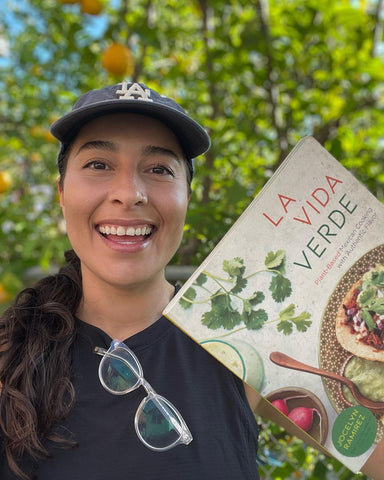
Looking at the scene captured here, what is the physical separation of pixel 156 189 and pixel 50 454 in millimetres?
511

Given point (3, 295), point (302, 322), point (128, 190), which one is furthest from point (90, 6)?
point (302, 322)

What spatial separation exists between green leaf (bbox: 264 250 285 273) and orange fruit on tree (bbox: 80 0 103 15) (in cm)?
208

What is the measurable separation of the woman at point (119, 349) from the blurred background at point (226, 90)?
551 mm

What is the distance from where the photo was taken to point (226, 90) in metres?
2.76

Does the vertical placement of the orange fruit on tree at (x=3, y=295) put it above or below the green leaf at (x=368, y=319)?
below

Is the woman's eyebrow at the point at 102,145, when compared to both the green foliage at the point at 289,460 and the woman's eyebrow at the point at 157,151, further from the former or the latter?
the green foliage at the point at 289,460

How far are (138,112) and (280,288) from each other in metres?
0.43

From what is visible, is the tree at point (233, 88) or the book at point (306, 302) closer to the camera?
the book at point (306, 302)

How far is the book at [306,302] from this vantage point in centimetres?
106

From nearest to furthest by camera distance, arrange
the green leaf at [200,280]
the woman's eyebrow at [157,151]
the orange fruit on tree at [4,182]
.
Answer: the green leaf at [200,280] < the woman's eyebrow at [157,151] < the orange fruit on tree at [4,182]

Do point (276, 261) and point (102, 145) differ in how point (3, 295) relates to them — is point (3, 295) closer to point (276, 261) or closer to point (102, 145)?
point (102, 145)

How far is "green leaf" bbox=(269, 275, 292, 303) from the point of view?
1083 millimetres

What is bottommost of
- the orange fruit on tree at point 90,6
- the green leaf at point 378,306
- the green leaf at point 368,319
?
the green leaf at point 368,319

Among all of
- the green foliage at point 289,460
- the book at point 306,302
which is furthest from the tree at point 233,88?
the book at point 306,302
